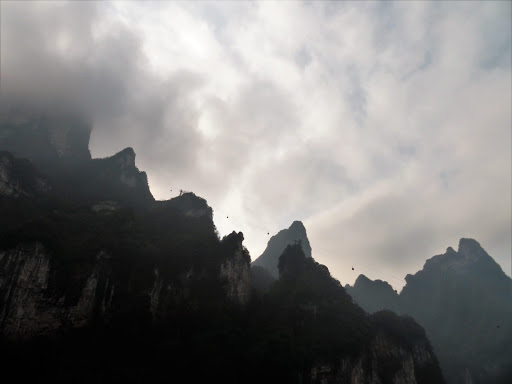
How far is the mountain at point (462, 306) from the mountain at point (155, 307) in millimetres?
40816

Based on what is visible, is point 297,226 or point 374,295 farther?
point 374,295

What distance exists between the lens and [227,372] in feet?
197

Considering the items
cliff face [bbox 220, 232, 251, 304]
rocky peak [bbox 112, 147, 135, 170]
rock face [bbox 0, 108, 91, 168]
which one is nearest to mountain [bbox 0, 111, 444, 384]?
cliff face [bbox 220, 232, 251, 304]

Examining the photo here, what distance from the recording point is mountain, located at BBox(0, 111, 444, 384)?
5228 cm

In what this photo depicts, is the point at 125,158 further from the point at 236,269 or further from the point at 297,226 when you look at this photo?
the point at 297,226

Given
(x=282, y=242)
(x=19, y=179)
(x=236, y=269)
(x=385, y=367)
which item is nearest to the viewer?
(x=19, y=179)

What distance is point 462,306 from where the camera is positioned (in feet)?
516

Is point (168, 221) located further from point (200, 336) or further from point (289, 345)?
point (289, 345)

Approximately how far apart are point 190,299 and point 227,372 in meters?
15.1

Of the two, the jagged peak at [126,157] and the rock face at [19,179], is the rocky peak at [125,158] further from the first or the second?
the rock face at [19,179]

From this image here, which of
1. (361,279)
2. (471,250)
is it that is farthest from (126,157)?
(471,250)

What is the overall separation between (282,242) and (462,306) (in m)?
85.1

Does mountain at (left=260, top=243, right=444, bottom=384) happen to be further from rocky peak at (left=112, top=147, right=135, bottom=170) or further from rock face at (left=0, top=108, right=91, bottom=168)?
rock face at (left=0, top=108, right=91, bottom=168)

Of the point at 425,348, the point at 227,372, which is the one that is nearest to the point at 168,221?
the point at 227,372
